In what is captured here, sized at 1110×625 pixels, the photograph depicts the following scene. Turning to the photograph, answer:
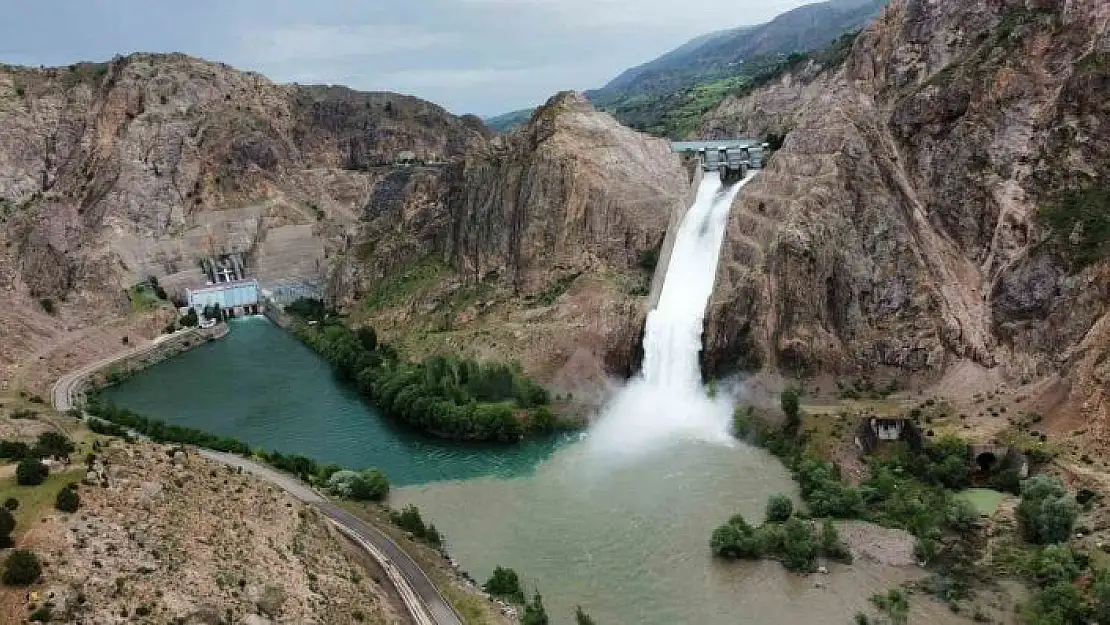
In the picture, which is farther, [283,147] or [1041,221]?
[283,147]

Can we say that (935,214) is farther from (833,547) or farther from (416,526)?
(416,526)

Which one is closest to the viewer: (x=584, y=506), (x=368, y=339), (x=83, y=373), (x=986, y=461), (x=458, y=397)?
(x=986, y=461)

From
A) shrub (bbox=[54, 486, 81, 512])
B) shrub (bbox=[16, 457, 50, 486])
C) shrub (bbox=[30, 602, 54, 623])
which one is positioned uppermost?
shrub (bbox=[16, 457, 50, 486])

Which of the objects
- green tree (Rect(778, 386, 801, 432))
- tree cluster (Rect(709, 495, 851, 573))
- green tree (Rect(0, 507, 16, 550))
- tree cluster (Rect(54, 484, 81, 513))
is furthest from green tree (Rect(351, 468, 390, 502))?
green tree (Rect(778, 386, 801, 432))

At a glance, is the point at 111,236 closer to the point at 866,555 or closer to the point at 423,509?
the point at 423,509

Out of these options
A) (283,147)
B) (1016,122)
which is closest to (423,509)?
(1016,122)

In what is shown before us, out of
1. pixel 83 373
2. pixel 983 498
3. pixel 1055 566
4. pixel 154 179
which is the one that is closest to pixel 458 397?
pixel 983 498

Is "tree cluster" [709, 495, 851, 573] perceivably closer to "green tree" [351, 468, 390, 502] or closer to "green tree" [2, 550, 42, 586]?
"green tree" [351, 468, 390, 502]
